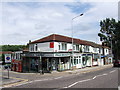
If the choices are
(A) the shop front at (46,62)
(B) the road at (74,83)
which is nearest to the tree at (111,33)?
(A) the shop front at (46,62)

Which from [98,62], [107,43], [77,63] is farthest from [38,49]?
[107,43]

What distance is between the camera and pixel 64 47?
27.0 meters

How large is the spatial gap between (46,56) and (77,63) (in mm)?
9209

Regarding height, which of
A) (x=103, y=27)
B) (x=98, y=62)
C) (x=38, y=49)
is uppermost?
(x=103, y=27)

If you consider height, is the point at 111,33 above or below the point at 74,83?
above

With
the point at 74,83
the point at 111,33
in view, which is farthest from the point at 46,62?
the point at 111,33

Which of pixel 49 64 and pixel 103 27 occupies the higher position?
pixel 103 27

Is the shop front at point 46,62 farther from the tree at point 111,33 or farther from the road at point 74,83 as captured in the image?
the tree at point 111,33

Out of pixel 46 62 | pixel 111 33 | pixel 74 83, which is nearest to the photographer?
pixel 74 83

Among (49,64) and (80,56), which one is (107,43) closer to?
(80,56)

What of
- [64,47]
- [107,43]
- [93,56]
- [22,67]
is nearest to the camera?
[22,67]

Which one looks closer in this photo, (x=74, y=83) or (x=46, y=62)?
(x=74, y=83)

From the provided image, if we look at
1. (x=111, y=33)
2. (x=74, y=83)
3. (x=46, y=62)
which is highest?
(x=111, y=33)

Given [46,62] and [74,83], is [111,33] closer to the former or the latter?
→ [46,62]
